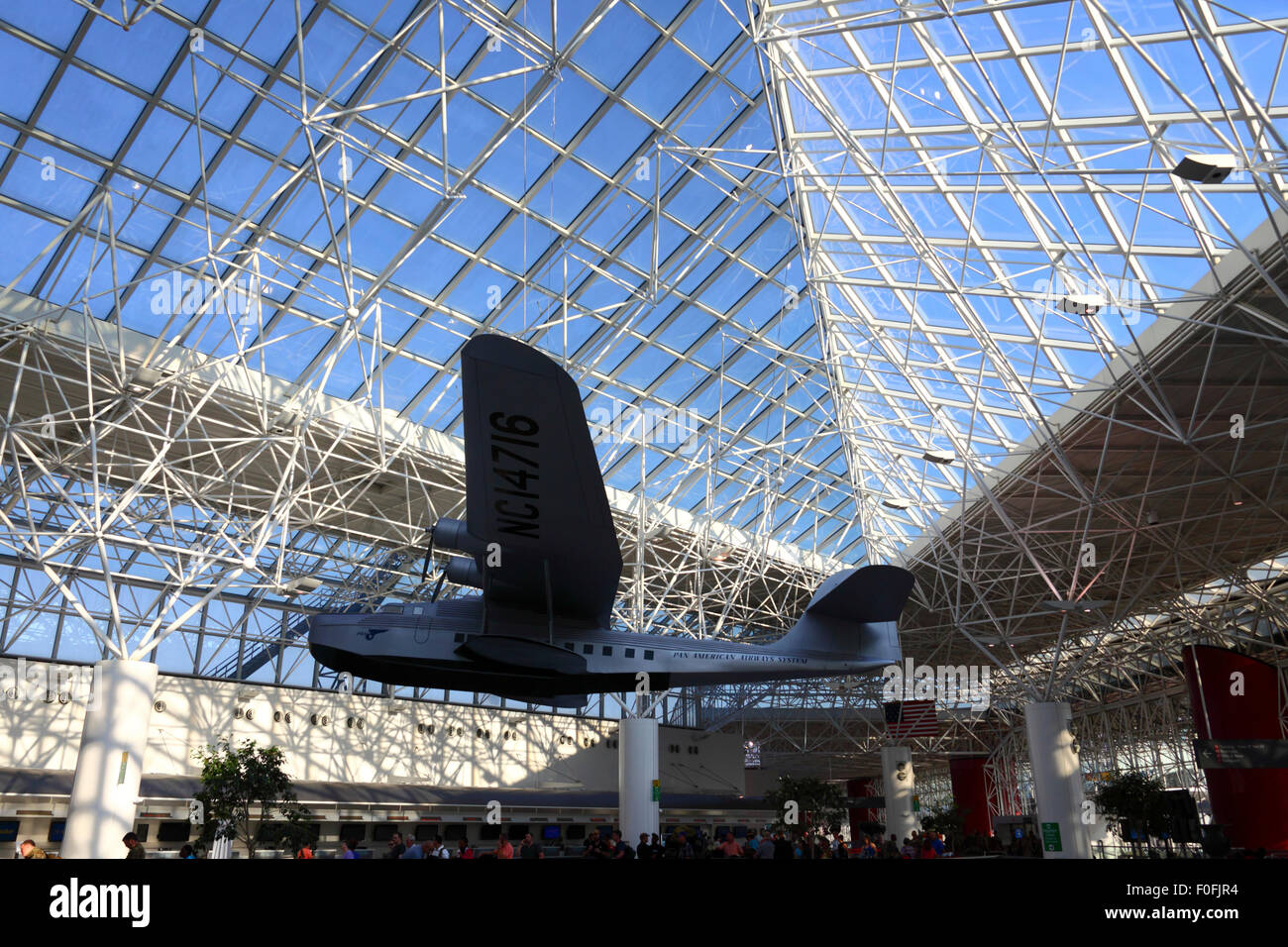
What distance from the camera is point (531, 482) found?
9.50 m

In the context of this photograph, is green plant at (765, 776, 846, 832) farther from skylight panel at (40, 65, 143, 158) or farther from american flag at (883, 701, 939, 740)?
skylight panel at (40, 65, 143, 158)

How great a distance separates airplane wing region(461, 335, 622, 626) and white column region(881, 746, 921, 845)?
38.2 meters

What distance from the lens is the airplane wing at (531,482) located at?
8750 millimetres

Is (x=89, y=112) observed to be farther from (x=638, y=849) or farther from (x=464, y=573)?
(x=638, y=849)

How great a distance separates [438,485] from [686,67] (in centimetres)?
1396

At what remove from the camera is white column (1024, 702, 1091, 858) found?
92.1ft

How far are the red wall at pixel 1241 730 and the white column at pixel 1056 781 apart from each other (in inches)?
157

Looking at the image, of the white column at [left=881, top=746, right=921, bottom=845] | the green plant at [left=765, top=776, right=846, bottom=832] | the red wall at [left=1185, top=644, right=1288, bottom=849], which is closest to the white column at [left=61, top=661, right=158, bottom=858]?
the green plant at [left=765, top=776, right=846, bottom=832]

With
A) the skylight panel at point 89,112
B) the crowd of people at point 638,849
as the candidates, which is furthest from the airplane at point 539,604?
the skylight panel at point 89,112

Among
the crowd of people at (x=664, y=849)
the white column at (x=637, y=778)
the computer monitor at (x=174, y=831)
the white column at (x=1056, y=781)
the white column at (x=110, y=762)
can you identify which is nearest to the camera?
the crowd of people at (x=664, y=849)

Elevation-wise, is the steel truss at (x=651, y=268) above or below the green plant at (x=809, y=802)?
above

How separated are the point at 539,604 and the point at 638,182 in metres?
14.1

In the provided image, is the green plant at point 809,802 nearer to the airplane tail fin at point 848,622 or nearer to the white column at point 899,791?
the white column at point 899,791

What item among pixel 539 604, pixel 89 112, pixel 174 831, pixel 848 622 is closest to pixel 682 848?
pixel 848 622
